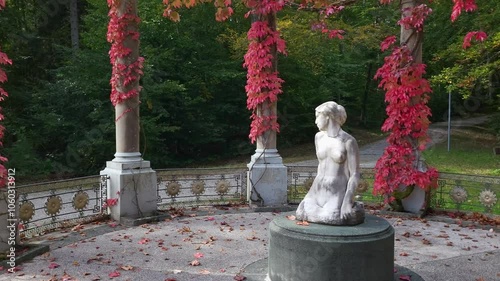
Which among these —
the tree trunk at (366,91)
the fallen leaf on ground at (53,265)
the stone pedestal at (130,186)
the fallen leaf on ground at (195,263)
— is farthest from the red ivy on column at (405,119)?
the tree trunk at (366,91)

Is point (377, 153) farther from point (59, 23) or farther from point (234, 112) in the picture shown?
point (59, 23)

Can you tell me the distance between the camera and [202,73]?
800 inches

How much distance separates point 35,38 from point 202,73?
7528 mm

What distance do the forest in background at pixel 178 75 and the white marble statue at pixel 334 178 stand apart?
1016 centimetres

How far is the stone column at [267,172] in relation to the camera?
984 cm

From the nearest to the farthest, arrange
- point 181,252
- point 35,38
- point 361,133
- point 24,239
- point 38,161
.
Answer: point 181,252
point 24,239
point 38,161
point 35,38
point 361,133

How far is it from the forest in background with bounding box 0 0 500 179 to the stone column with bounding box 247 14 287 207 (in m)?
5.73

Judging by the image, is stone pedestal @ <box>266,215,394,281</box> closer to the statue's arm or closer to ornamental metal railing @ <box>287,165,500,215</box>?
the statue's arm

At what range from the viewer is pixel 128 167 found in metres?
8.57

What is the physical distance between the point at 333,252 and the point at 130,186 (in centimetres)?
510

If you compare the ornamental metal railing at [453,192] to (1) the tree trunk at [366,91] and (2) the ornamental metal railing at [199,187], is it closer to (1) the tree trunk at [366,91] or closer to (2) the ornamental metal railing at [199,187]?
(2) the ornamental metal railing at [199,187]

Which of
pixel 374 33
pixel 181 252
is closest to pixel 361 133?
pixel 374 33

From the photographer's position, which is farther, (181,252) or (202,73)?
(202,73)

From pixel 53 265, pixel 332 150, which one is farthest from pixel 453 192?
pixel 53 265
